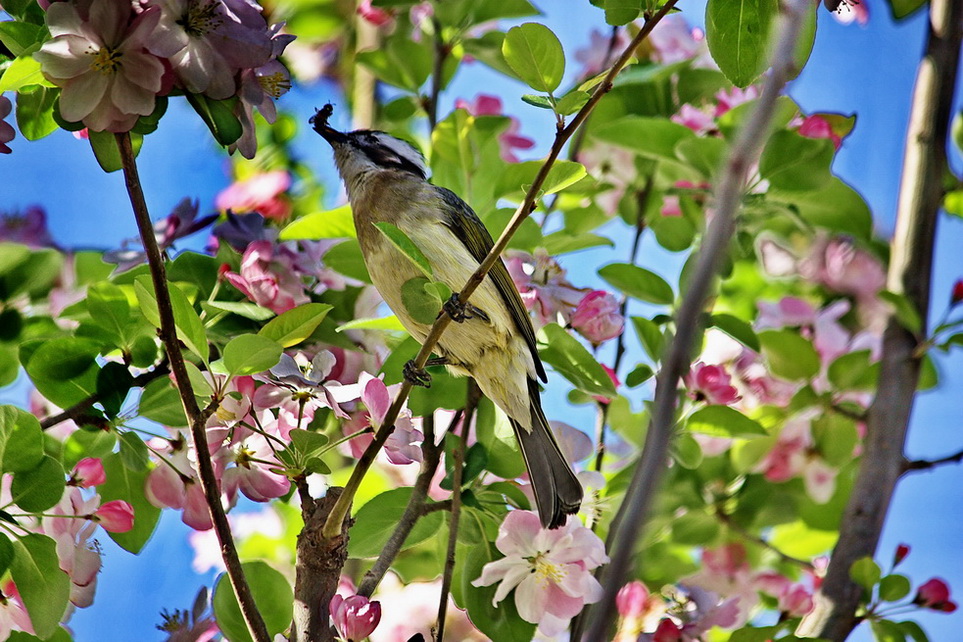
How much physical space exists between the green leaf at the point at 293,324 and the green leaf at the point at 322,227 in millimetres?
435

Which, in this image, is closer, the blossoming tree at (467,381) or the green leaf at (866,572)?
the blossoming tree at (467,381)

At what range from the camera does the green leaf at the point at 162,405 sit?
61.9 inches

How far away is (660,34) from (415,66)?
0.72 m

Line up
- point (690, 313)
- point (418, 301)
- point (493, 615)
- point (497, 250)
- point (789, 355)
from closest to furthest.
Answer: point (690, 313) → point (497, 250) → point (418, 301) → point (493, 615) → point (789, 355)

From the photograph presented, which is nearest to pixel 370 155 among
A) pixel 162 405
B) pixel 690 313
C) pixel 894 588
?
pixel 162 405

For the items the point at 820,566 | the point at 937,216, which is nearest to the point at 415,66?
the point at 937,216

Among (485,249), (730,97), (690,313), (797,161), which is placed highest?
(730,97)

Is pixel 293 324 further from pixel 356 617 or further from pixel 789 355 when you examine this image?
pixel 789 355

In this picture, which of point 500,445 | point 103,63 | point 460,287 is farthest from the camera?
point 460,287

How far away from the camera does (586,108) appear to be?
1.22 m

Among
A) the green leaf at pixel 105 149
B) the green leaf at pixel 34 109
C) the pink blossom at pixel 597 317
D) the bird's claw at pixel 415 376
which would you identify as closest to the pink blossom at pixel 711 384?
the pink blossom at pixel 597 317

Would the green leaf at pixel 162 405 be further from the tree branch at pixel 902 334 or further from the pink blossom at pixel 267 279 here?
the tree branch at pixel 902 334

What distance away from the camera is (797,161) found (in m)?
2.06

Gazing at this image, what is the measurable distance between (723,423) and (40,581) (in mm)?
1321
